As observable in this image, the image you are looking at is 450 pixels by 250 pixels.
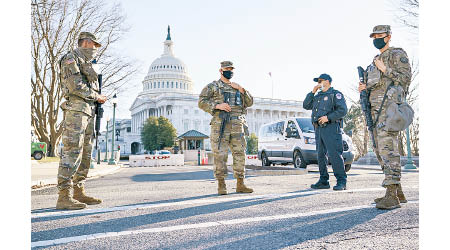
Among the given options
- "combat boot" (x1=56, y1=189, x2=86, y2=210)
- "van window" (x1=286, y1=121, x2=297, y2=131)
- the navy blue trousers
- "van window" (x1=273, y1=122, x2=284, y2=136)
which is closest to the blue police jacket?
the navy blue trousers

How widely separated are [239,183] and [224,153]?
531 mm

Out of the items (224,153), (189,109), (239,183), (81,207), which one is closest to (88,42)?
(81,207)

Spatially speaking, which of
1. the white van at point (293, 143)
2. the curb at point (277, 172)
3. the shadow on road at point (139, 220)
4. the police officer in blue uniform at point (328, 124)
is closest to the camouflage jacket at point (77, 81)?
the shadow on road at point (139, 220)

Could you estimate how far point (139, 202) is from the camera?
4523mm

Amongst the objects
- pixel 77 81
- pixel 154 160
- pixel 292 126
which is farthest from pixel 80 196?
pixel 154 160

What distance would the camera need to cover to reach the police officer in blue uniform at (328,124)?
568 centimetres

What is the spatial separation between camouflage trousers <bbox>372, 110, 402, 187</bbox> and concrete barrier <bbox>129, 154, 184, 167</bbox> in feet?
77.3

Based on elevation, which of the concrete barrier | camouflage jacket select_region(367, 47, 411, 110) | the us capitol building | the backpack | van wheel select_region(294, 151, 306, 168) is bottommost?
the concrete barrier

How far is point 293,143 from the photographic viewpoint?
12.5 metres

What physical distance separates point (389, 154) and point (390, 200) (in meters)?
0.50

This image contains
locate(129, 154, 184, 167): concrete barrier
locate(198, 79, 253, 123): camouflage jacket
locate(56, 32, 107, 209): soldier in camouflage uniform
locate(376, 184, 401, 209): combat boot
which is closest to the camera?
locate(376, 184, 401, 209): combat boot

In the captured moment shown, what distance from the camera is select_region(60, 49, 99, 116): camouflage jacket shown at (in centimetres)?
421

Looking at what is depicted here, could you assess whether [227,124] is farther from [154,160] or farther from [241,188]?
[154,160]

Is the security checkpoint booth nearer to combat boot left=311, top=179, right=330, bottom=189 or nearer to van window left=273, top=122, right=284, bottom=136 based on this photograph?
van window left=273, top=122, right=284, bottom=136
